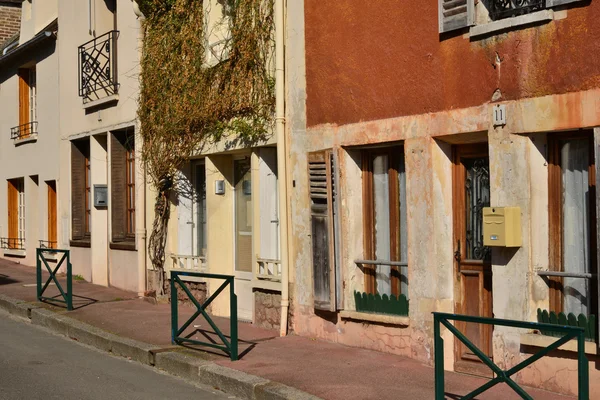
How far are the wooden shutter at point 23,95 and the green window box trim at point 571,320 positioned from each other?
15249mm

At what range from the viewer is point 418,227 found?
873 centimetres

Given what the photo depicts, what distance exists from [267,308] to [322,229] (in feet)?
5.65

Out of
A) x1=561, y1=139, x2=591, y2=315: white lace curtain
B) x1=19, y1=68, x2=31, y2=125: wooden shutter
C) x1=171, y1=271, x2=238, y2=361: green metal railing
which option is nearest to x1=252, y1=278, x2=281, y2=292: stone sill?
x1=171, y1=271, x2=238, y2=361: green metal railing

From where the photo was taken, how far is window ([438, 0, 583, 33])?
26.1 ft

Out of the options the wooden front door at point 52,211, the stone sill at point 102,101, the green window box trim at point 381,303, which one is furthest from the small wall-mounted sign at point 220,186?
the wooden front door at point 52,211

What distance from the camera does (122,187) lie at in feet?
51.6

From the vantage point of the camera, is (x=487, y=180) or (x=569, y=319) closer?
(x=569, y=319)

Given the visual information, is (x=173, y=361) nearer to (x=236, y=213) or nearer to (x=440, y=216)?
(x=440, y=216)

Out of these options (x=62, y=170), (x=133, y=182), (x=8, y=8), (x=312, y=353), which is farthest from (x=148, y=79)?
(x=8, y=8)

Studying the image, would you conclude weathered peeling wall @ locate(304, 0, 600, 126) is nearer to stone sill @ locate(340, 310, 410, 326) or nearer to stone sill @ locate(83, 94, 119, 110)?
stone sill @ locate(340, 310, 410, 326)

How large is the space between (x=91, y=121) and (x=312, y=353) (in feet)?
28.1

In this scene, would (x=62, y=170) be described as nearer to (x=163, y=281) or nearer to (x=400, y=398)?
(x=163, y=281)

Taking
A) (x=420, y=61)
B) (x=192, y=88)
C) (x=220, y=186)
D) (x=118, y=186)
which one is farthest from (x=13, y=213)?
(x=420, y=61)

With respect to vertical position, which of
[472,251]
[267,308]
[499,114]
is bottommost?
[267,308]
